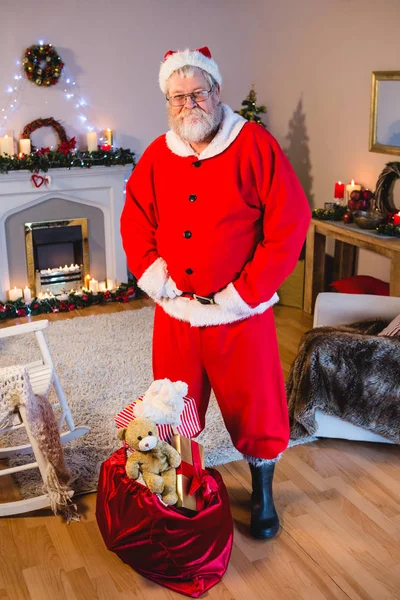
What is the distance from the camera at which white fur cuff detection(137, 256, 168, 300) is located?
2.30 m

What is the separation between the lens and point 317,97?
4.93m

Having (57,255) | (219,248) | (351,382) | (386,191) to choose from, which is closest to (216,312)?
(219,248)

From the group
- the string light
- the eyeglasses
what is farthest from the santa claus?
the string light

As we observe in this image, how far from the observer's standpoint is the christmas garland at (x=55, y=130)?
4.73 meters

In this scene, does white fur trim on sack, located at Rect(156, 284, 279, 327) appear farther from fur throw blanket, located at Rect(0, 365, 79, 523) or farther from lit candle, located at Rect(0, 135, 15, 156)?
lit candle, located at Rect(0, 135, 15, 156)

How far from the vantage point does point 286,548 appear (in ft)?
7.53

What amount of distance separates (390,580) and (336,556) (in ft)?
0.62

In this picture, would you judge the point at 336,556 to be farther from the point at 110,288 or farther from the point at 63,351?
the point at 110,288

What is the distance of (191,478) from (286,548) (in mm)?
434

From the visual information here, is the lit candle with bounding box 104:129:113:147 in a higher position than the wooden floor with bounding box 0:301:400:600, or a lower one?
higher

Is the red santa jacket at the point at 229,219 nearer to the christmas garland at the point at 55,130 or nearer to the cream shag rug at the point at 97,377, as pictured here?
the cream shag rug at the point at 97,377

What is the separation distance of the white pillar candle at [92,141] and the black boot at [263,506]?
314cm

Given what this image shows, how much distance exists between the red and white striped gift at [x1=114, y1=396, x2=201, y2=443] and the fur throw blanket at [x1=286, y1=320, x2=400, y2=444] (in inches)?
29.7

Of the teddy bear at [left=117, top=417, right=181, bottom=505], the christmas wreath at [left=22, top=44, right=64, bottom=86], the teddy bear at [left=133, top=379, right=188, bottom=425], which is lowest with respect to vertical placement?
the teddy bear at [left=117, top=417, right=181, bottom=505]
